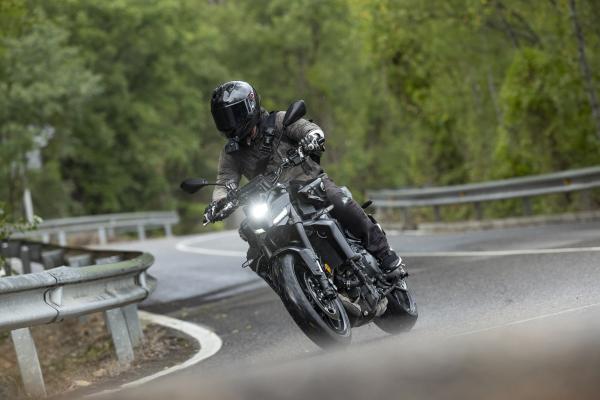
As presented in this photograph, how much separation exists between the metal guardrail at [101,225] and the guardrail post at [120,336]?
2248cm

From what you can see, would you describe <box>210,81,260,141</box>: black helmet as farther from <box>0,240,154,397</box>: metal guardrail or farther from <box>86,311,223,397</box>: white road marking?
<box>86,311,223,397</box>: white road marking

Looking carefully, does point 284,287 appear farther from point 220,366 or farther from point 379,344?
point 220,366

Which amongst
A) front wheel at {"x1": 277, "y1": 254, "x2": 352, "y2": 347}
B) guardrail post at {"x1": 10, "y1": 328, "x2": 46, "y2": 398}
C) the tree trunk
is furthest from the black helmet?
the tree trunk

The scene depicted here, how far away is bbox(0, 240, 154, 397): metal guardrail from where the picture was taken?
778cm

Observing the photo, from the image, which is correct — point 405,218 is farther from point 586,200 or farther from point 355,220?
point 355,220

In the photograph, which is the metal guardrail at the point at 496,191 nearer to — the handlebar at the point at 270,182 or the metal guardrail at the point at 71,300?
the metal guardrail at the point at 71,300

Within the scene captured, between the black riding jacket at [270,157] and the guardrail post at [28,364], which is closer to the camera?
the guardrail post at [28,364]

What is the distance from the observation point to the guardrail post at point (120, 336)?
9.34m

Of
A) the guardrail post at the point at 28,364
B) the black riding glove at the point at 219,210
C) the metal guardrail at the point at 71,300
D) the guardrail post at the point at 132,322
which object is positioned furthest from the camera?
the guardrail post at the point at 132,322

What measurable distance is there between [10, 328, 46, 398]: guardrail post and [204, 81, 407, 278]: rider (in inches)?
62.9

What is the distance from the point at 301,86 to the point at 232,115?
55498mm

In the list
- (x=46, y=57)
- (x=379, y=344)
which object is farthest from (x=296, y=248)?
(x=46, y=57)

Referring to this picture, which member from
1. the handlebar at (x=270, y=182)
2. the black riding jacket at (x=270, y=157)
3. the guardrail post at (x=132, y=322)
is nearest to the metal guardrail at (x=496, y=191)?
the guardrail post at (x=132, y=322)

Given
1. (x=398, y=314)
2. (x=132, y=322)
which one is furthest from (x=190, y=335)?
(x=398, y=314)
